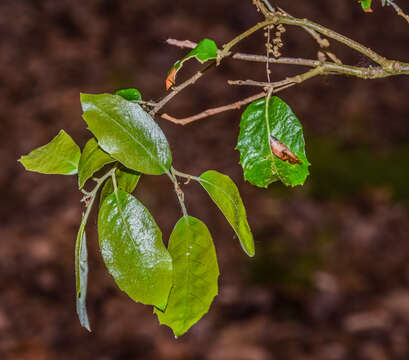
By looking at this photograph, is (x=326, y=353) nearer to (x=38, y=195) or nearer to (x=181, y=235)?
(x=38, y=195)

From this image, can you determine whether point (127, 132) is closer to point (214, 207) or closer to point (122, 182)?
point (122, 182)

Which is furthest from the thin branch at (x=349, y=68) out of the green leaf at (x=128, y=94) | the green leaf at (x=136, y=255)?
the green leaf at (x=136, y=255)

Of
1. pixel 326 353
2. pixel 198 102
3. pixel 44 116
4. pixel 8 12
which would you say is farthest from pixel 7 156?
pixel 326 353

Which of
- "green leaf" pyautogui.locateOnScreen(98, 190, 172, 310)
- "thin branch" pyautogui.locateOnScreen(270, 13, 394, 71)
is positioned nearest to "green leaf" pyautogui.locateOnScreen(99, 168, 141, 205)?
"green leaf" pyautogui.locateOnScreen(98, 190, 172, 310)

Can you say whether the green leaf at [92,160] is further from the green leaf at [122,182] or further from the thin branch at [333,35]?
the thin branch at [333,35]

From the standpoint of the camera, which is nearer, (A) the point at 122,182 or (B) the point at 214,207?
(A) the point at 122,182

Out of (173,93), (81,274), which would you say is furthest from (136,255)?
(173,93)

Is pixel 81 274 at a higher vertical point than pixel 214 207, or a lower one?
higher
